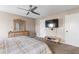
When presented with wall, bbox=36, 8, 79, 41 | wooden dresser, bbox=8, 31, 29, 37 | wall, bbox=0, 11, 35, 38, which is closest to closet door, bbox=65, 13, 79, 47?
wall, bbox=36, 8, 79, 41

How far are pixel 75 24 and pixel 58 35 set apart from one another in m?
1.43

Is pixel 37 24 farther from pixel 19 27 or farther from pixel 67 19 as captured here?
pixel 67 19

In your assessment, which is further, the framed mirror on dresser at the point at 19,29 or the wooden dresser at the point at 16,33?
the framed mirror on dresser at the point at 19,29

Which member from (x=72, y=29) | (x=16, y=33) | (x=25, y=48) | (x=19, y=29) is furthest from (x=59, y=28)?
(x=25, y=48)

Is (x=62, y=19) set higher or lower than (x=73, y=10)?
lower

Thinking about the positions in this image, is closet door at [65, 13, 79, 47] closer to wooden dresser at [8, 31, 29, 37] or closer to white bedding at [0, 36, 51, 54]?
white bedding at [0, 36, 51, 54]

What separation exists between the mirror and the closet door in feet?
11.4

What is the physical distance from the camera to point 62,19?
4.86 metres

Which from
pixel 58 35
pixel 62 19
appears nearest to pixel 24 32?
pixel 58 35

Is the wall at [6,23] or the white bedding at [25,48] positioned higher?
the wall at [6,23]

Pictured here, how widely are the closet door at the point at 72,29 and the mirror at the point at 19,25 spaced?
3461 millimetres

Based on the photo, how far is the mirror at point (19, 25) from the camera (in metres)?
6.16

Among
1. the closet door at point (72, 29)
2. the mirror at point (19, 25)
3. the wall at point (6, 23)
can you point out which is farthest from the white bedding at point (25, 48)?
the mirror at point (19, 25)

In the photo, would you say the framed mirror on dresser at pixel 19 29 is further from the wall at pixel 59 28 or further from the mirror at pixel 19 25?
the wall at pixel 59 28
